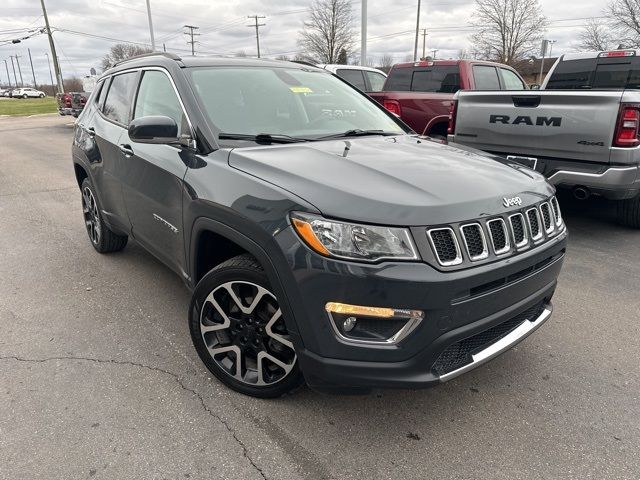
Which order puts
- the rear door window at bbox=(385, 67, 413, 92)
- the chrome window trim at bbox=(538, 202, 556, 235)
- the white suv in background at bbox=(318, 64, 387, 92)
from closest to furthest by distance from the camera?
the chrome window trim at bbox=(538, 202, 556, 235)
the rear door window at bbox=(385, 67, 413, 92)
the white suv in background at bbox=(318, 64, 387, 92)

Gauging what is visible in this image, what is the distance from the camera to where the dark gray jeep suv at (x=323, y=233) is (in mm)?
2010

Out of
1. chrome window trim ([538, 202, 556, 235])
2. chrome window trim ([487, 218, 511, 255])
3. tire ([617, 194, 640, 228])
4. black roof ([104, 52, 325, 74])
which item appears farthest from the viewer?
tire ([617, 194, 640, 228])

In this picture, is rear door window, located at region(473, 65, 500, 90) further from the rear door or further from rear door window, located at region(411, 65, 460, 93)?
the rear door

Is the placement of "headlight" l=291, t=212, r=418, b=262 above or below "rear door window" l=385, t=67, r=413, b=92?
below

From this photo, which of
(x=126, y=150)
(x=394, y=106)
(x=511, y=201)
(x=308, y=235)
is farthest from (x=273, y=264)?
(x=394, y=106)

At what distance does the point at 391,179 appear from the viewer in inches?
90.4

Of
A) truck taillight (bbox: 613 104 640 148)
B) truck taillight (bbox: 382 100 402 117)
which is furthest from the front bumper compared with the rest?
truck taillight (bbox: 382 100 402 117)

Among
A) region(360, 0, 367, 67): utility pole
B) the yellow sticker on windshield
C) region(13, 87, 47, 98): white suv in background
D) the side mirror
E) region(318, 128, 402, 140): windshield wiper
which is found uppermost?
region(360, 0, 367, 67): utility pole

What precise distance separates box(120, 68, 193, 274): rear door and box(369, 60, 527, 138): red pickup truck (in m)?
5.49

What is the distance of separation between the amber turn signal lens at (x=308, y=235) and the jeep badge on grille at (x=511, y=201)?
0.91 meters

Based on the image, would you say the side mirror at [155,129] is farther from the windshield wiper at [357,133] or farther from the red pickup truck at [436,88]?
the red pickup truck at [436,88]

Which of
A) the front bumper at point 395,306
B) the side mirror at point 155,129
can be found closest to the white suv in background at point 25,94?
the side mirror at point 155,129

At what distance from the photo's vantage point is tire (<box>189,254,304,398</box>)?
7.93 feet

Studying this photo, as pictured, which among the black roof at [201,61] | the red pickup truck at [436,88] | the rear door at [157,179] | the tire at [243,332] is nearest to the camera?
the tire at [243,332]
